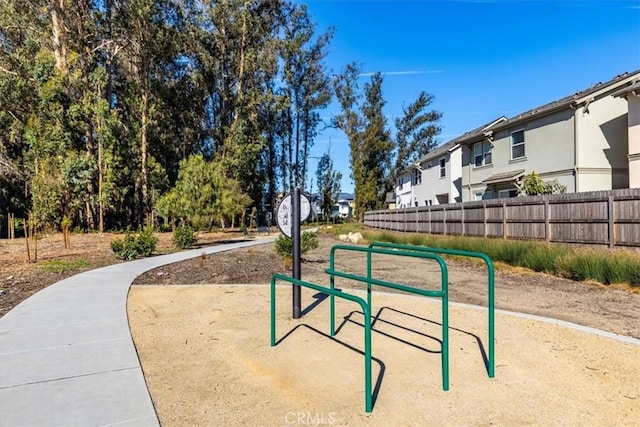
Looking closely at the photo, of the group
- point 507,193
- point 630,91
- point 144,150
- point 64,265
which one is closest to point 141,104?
point 144,150

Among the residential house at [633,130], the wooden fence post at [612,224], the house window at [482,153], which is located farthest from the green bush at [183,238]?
the residential house at [633,130]

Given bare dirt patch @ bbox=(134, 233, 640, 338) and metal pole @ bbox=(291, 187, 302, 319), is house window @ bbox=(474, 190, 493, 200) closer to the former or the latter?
bare dirt patch @ bbox=(134, 233, 640, 338)

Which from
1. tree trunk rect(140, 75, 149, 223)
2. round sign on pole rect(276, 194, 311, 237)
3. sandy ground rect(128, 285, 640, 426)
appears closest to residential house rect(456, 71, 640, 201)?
sandy ground rect(128, 285, 640, 426)

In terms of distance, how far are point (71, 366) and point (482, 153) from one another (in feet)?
75.3

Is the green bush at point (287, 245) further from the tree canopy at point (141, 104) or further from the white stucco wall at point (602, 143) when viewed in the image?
the white stucco wall at point (602, 143)

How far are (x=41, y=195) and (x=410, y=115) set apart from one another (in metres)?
45.3

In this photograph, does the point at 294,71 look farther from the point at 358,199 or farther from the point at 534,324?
the point at 534,324

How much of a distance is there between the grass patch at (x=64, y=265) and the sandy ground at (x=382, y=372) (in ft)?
17.8

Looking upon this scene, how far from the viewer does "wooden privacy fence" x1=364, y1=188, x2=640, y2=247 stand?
10344 millimetres

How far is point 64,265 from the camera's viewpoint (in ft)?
35.3

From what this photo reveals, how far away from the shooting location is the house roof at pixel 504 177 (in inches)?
771

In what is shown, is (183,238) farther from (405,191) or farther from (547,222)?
(405,191)

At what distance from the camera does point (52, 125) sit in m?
24.3

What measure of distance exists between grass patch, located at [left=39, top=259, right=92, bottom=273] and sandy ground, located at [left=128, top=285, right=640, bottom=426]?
5433 millimetres
